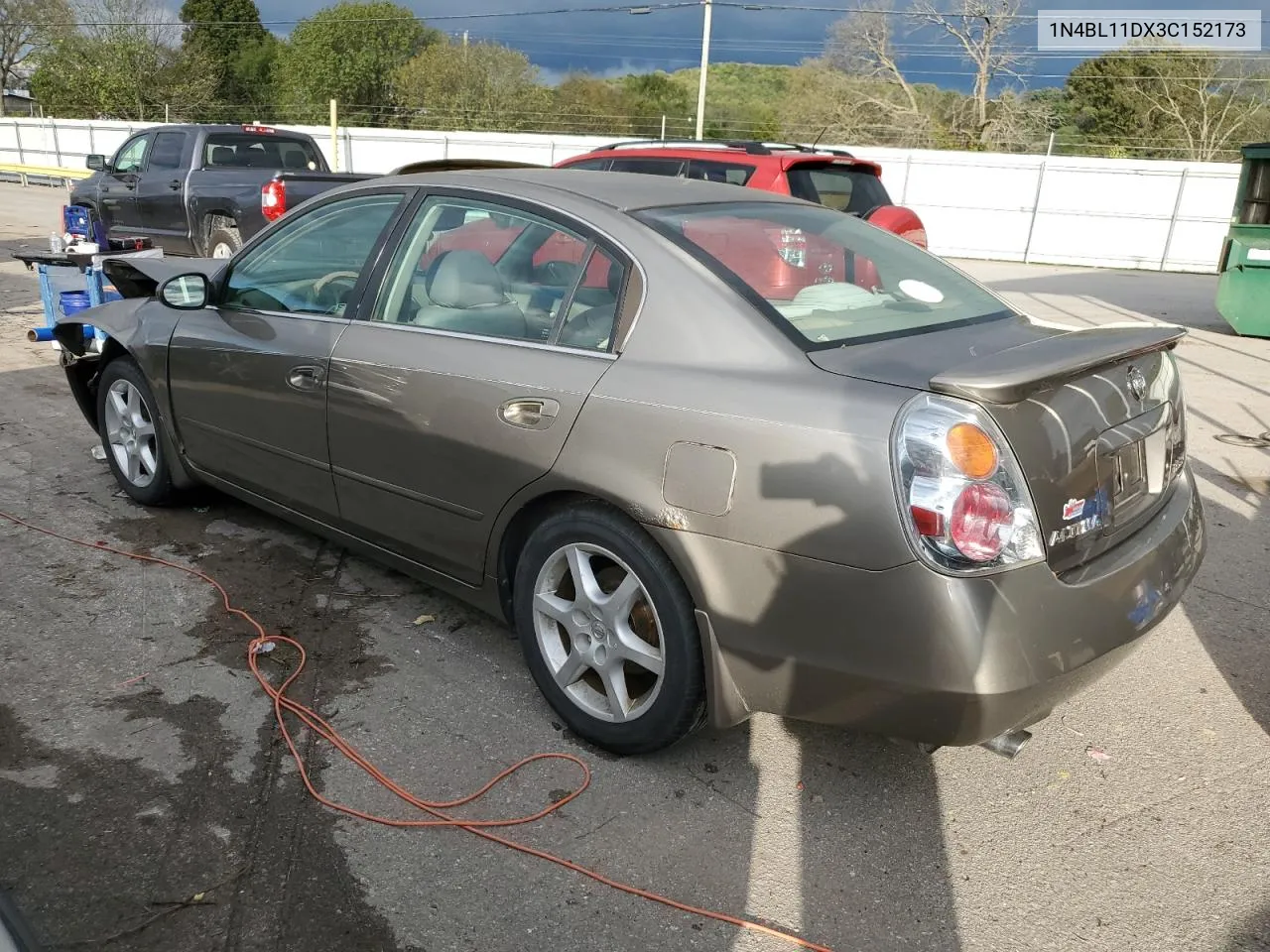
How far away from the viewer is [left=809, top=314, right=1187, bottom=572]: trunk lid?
7.67 ft

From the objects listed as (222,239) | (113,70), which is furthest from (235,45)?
(222,239)

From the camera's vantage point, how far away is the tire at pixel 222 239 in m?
11.1

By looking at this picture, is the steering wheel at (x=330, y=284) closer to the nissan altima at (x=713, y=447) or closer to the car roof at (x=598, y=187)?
the nissan altima at (x=713, y=447)

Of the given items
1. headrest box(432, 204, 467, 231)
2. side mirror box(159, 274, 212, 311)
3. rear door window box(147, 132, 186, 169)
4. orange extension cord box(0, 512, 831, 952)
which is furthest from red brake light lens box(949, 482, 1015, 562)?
rear door window box(147, 132, 186, 169)

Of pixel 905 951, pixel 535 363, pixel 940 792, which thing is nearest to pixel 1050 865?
pixel 940 792

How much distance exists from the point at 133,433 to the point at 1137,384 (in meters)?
4.26

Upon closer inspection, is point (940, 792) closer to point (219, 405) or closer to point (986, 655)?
point (986, 655)

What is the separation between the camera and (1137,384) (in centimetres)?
274

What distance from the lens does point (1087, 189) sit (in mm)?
22891

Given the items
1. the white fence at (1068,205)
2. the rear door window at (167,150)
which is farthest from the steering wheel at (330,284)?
the white fence at (1068,205)

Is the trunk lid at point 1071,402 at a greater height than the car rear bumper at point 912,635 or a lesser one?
greater

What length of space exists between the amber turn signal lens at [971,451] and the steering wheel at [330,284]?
2.26 m

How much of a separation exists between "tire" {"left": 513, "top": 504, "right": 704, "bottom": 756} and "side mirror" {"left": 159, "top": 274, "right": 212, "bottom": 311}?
6.77ft

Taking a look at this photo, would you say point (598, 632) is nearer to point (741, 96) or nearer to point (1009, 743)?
point (1009, 743)
